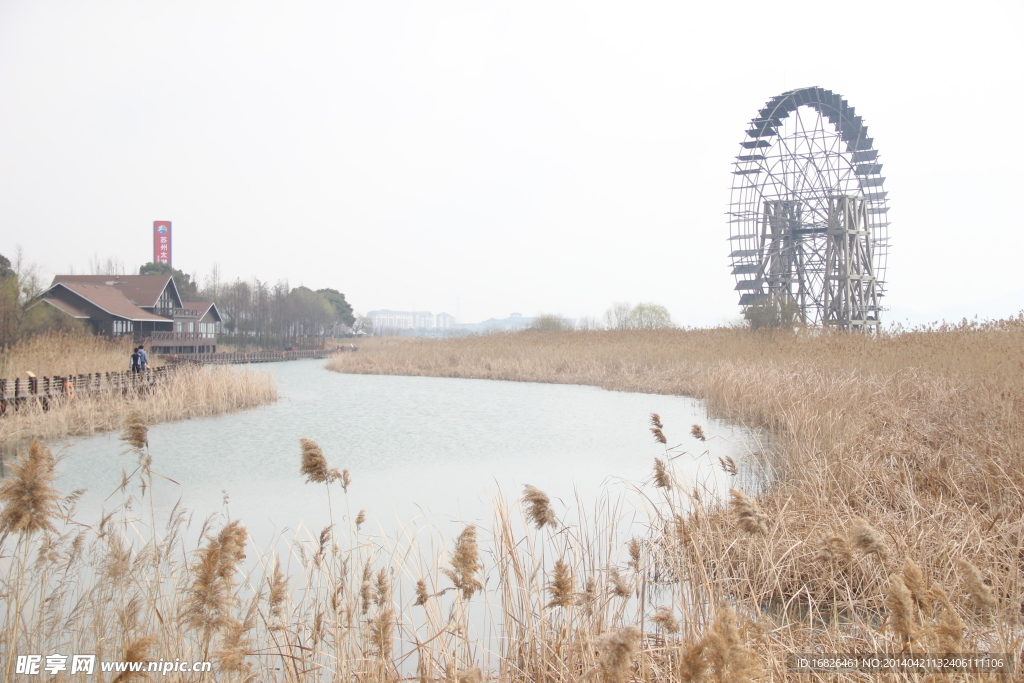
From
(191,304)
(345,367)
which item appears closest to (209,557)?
(345,367)

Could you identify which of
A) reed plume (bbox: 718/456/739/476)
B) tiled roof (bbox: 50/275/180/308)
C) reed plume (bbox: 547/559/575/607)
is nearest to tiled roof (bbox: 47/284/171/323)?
tiled roof (bbox: 50/275/180/308)

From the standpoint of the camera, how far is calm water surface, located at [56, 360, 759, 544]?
7.27 meters

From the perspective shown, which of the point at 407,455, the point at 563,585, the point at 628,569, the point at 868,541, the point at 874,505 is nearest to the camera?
the point at 868,541

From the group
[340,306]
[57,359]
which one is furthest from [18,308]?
[340,306]

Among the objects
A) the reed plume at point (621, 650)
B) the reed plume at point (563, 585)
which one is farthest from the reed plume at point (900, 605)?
the reed plume at point (563, 585)

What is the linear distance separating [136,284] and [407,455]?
42.3m

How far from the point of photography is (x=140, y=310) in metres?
42.8

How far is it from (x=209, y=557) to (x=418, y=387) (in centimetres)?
2098

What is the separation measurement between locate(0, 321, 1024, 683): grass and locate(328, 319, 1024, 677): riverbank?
3 cm

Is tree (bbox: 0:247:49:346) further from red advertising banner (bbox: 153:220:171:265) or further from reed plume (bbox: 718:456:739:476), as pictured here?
red advertising banner (bbox: 153:220:171:265)

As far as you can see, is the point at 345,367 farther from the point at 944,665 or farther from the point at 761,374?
the point at 944,665

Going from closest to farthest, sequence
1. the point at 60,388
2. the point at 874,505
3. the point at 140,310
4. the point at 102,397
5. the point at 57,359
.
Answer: the point at 874,505 → the point at 60,388 → the point at 102,397 → the point at 57,359 → the point at 140,310

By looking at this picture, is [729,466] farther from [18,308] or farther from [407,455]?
[18,308]

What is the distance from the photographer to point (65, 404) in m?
12.8
